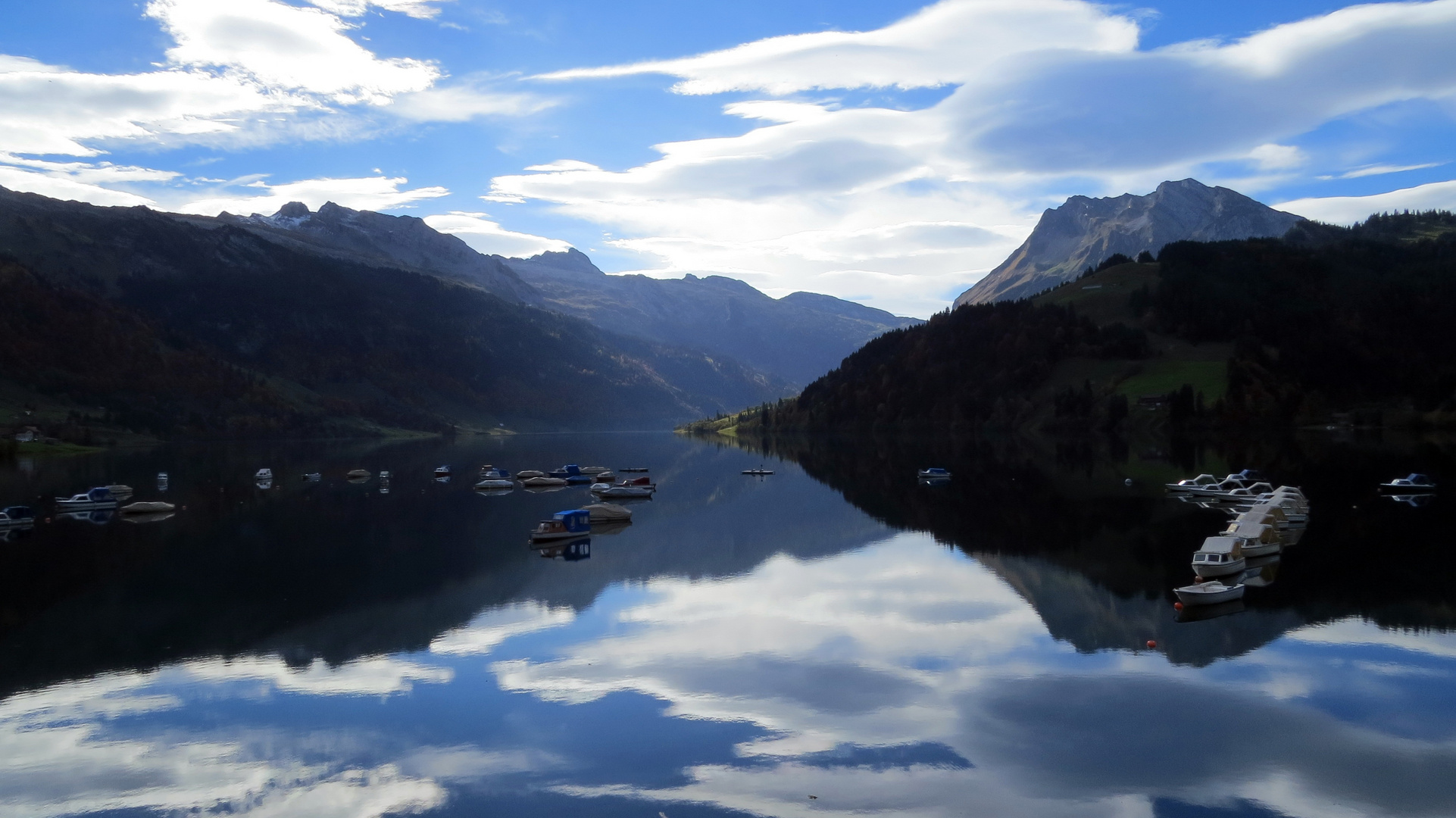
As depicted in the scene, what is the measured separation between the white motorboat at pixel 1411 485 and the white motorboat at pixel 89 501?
372 ft

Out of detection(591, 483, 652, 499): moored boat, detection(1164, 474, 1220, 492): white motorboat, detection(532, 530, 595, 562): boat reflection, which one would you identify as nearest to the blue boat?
detection(532, 530, 595, 562): boat reflection

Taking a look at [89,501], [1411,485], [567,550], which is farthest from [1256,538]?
[89,501]

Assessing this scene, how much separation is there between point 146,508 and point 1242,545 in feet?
288

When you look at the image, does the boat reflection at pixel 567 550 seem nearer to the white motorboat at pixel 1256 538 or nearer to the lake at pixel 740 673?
the lake at pixel 740 673

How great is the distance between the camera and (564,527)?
7138 centimetres

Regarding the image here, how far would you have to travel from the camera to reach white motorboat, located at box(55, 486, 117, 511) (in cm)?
9219

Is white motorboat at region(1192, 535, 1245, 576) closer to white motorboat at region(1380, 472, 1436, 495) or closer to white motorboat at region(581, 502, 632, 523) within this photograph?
white motorboat at region(1380, 472, 1436, 495)

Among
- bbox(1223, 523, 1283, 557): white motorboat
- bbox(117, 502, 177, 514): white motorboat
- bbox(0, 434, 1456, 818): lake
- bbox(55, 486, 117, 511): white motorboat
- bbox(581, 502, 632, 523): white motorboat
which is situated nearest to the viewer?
bbox(0, 434, 1456, 818): lake

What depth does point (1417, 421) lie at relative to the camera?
18462 cm

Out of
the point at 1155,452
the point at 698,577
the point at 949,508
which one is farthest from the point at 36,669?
the point at 1155,452

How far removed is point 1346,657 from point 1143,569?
53.0ft

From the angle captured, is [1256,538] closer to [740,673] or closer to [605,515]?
[740,673]

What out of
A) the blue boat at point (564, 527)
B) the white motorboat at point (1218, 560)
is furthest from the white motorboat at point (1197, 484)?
the blue boat at point (564, 527)

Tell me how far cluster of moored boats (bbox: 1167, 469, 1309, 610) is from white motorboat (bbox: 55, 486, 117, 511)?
9392cm
